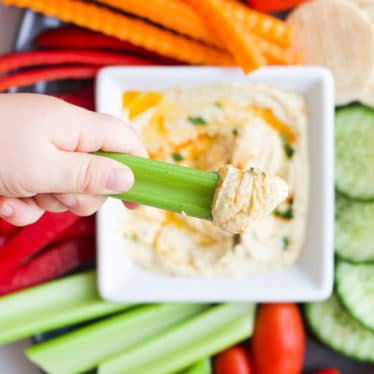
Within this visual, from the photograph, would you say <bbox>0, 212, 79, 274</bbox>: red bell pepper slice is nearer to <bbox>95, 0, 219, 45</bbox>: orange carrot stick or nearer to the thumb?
<bbox>95, 0, 219, 45</bbox>: orange carrot stick

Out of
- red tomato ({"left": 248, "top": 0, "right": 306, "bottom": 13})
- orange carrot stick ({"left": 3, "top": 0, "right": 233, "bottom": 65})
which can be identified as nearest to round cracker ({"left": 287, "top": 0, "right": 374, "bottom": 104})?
red tomato ({"left": 248, "top": 0, "right": 306, "bottom": 13})

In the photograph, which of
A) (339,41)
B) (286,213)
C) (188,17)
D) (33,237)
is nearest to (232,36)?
(188,17)

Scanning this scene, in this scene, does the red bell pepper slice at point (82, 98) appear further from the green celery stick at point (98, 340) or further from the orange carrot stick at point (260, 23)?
the green celery stick at point (98, 340)

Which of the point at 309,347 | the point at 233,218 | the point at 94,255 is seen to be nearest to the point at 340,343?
the point at 309,347

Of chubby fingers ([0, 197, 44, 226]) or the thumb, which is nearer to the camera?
the thumb

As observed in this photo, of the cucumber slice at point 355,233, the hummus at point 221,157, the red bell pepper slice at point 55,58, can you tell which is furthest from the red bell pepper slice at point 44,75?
the cucumber slice at point 355,233

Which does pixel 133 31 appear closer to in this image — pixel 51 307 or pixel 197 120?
pixel 197 120

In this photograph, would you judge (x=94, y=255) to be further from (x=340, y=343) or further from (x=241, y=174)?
(x=241, y=174)
